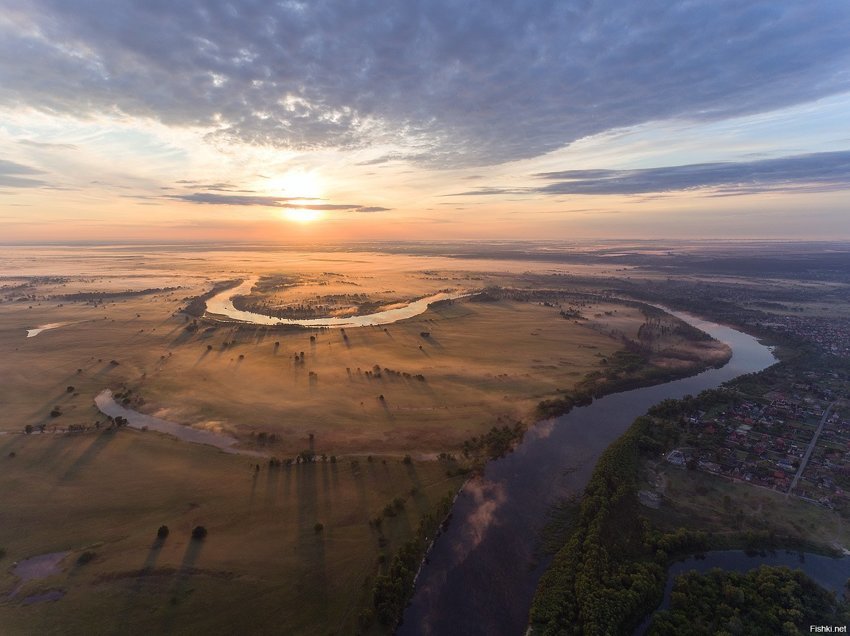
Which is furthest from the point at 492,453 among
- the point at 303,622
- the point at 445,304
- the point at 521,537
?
the point at 445,304

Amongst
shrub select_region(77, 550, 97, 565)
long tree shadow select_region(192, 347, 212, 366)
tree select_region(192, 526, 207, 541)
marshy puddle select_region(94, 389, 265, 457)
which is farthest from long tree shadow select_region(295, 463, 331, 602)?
long tree shadow select_region(192, 347, 212, 366)

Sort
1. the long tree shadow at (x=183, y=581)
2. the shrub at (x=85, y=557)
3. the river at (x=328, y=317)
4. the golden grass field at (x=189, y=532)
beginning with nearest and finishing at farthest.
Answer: the long tree shadow at (x=183, y=581) < the golden grass field at (x=189, y=532) < the shrub at (x=85, y=557) < the river at (x=328, y=317)

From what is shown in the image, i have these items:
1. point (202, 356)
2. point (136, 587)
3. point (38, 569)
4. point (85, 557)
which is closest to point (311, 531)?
point (136, 587)

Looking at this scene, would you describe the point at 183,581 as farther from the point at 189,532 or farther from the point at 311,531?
the point at 311,531

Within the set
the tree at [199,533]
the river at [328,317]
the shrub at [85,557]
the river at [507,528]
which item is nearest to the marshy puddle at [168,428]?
the tree at [199,533]

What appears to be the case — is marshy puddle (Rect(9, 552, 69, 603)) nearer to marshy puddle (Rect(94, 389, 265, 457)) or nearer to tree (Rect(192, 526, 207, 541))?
tree (Rect(192, 526, 207, 541))

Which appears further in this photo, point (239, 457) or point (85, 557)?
point (239, 457)

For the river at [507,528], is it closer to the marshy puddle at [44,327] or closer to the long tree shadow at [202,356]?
the long tree shadow at [202,356]

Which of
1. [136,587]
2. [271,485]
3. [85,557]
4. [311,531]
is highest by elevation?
[271,485]

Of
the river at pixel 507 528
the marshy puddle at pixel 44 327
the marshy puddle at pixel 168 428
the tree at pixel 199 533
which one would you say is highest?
the marshy puddle at pixel 44 327
